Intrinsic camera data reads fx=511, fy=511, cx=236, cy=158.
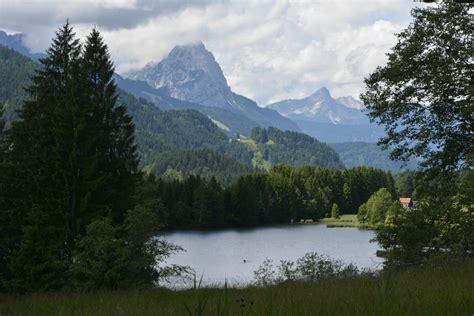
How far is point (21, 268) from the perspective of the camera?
3114cm

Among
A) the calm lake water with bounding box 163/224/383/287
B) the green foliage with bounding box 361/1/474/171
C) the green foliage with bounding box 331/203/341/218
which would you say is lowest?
the calm lake water with bounding box 163/224/383/287

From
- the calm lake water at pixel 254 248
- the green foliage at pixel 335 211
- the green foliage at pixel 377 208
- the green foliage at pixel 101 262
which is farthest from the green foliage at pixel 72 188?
the green foliage at pixel 335 211

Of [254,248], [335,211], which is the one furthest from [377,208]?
[254,248]

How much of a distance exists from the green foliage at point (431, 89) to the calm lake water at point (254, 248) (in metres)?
38.6

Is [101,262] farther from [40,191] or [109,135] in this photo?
[109,135]

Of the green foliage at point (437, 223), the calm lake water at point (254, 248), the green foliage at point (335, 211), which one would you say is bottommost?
the calm lake water at point (254, 248)

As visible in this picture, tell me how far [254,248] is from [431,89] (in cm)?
8104

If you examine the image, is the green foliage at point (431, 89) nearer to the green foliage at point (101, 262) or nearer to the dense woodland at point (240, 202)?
the green foliage at point (101, 262)

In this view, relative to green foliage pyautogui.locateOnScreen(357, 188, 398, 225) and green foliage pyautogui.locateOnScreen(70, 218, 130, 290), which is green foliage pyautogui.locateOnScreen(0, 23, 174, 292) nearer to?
green foliage pyautogui.locateOnScreen(70, 218, 130, 290)

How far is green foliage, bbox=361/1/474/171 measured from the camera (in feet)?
72.2

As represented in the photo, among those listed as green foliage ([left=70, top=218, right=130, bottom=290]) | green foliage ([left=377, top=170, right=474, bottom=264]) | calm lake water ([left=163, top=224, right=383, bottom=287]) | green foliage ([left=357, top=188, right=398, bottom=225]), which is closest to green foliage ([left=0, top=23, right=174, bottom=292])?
green foliage ([left=70, top=218, right=130, bottom=290])

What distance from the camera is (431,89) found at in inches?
888

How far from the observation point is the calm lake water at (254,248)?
245ft

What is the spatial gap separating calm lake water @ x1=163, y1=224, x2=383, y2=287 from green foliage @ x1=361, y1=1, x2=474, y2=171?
3857 centimetres
